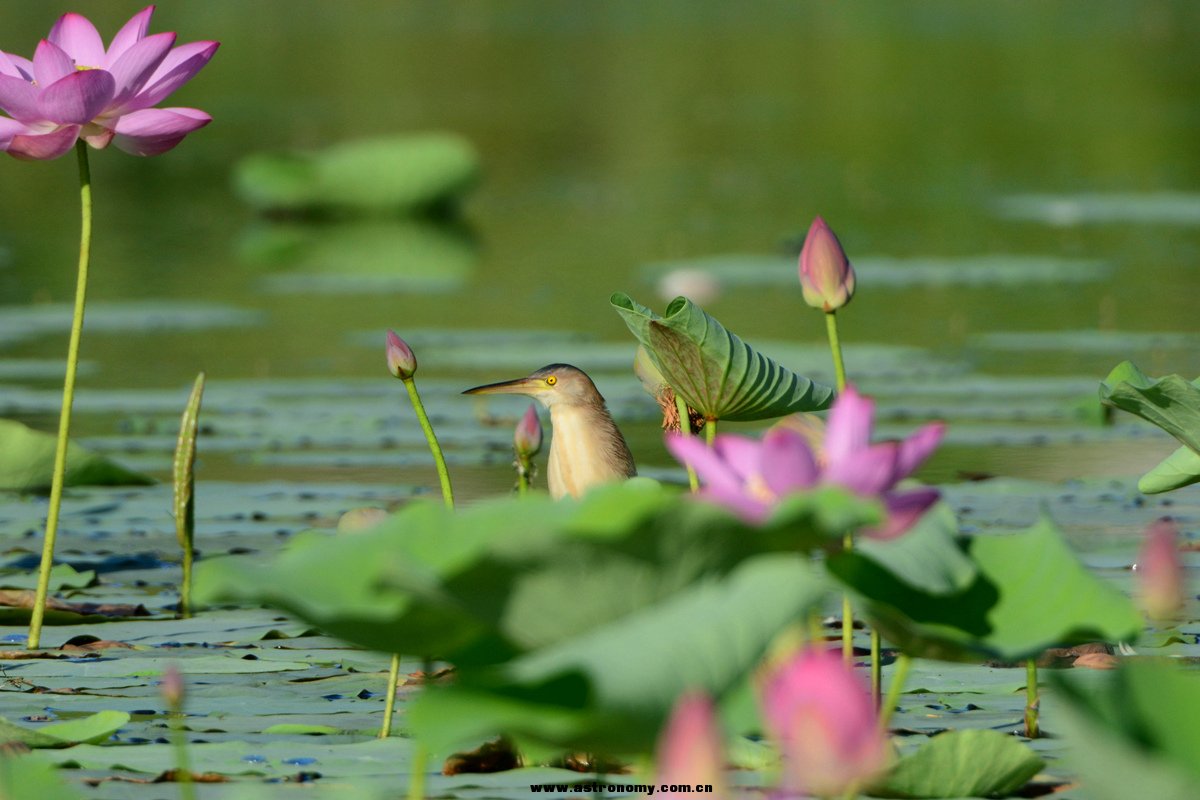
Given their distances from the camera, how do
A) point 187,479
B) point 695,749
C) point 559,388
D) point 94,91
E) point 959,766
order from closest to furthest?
point 695,749 < point 959,766 < point 94,91 < point 187,479 < point 559,388

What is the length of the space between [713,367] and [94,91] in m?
1.03

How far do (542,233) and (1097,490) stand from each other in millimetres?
7835

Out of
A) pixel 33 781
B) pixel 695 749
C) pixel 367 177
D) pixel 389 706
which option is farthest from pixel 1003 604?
pixel 367 177

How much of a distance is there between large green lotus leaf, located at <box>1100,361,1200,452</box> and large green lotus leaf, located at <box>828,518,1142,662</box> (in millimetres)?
888

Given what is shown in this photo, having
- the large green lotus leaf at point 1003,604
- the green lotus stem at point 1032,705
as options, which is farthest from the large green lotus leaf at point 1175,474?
the large green lotus leaf at point 1003,604

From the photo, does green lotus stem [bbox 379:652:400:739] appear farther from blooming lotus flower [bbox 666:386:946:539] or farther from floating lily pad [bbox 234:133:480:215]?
floating lily pad [bbox 234:133:480:215]

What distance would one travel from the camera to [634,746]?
5.51 ft

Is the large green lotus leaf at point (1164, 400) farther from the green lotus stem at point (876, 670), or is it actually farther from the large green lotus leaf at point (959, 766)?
the large green lotus leaf at point (959, 766)

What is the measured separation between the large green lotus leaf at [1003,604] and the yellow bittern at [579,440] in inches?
64.4

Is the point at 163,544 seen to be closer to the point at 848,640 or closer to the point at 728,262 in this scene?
the point at 848,640

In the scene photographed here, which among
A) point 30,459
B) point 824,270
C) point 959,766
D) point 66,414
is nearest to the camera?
point 959,766

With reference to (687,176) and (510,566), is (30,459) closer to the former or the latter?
(510,566)

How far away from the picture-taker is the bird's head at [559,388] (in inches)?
155

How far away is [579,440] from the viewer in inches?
150
